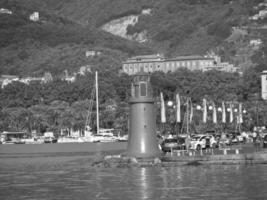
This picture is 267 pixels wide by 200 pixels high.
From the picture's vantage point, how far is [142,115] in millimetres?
65688

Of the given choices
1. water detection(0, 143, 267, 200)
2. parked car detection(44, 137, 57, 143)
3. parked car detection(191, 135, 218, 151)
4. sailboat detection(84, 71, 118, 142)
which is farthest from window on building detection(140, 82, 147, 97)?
parked car detection(44, 137, 57, 143)

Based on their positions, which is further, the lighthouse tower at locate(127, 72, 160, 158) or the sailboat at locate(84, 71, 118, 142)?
the sailboat at locate(84, 71, 118, 142)

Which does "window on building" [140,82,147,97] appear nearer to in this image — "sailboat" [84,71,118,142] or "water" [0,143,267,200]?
"water" [0,143,267,200]

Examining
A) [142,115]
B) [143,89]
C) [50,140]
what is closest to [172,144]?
[142,115]

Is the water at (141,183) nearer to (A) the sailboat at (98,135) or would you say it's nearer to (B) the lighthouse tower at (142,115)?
(B) the lighthouse tower at (142,115)

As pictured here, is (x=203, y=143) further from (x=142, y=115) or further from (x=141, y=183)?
(x=141, y=183)

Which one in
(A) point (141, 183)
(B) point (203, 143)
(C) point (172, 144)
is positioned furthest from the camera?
(C) point (172, 144)

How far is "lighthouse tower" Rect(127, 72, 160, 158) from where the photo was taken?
65.6 metres

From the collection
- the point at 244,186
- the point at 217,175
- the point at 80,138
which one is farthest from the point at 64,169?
the point at 80,138

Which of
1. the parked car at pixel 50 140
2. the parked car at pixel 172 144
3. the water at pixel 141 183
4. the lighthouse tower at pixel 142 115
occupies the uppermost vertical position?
the parked car at pixel 50 140

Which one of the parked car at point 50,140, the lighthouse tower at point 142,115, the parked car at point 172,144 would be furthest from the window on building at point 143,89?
the parked car at point 50,140

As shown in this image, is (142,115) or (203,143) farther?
(203,143)

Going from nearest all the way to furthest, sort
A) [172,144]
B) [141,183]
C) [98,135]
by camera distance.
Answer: [141,183] → [172,144] → [98,135]

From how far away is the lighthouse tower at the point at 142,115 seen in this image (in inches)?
2584
